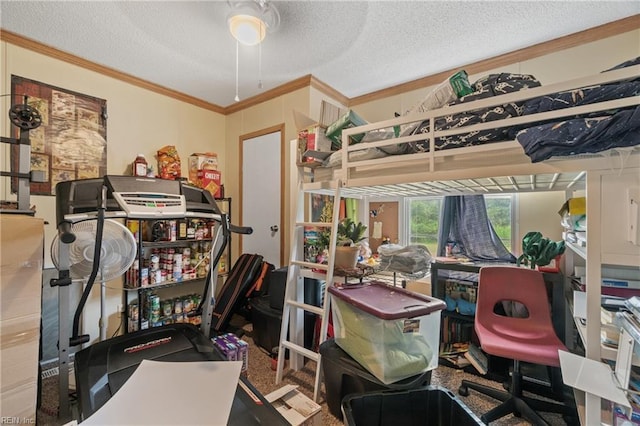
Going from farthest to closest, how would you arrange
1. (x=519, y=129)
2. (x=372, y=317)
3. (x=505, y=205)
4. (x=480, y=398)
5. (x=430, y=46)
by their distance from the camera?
(x=505, y=205) → (x=430, y=46) → (x=480, y=398) → (x=372, y=317) → (x=519, y=129)

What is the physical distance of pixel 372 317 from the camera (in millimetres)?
1461

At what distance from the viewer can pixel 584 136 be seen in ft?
3.39

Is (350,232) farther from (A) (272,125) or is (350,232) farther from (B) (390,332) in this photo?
(A) (272,125)


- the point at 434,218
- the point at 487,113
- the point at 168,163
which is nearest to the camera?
the point at 487,113

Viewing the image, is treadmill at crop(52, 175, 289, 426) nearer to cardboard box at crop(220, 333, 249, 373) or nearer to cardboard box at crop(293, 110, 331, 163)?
cardboard box at crop(220, 333, 249, 373)

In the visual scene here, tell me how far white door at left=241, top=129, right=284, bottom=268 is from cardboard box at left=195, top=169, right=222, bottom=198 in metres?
0.31

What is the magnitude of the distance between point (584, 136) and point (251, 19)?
6.32 feet

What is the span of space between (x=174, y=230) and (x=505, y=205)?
3.29 meters

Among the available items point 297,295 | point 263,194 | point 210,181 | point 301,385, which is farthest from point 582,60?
point 210,181

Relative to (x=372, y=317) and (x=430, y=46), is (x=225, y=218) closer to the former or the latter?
(x=372, y=317)

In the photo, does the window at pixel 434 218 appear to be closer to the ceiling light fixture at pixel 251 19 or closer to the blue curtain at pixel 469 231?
the blue curtain at pixel 469 231

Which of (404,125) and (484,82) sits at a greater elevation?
(484,82)

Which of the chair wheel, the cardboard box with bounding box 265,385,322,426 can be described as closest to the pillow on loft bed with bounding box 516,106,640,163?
the cardboard box with bounding box 265,385,322,426

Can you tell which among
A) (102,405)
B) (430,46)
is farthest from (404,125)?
(102,405)
